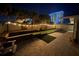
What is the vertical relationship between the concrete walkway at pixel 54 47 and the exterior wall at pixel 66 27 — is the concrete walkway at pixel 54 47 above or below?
below

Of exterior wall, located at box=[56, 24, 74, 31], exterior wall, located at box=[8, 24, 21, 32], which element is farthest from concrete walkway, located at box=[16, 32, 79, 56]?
exterior wall, located at box=[8, 24, 21, 32]

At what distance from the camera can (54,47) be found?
12.0 feet

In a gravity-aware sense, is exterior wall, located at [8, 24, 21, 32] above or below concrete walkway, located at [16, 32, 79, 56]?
above

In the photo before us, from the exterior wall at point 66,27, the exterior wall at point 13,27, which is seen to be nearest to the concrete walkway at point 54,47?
the exterior wall at point 66,27

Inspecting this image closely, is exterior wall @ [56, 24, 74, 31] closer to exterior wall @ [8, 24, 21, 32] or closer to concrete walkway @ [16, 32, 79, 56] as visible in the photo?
concrete walkway @ [16, 32, 79, 56]

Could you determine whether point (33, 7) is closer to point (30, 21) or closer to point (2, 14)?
point (30, 21)

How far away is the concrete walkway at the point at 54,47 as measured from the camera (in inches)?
144

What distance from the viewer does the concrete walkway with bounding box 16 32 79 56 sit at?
3.65 metres

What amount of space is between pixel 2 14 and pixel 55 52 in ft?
3.19

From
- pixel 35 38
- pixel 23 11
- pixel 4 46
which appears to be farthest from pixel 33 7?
pixel 4 46

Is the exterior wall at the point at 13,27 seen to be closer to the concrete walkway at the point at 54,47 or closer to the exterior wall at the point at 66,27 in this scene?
the concrete walkway at the point at 54,47

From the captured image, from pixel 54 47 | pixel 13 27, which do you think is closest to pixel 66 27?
pixel 54 47

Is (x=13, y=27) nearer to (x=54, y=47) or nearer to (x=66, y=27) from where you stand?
(x=54, y=47)

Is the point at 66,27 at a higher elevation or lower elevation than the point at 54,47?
higher
